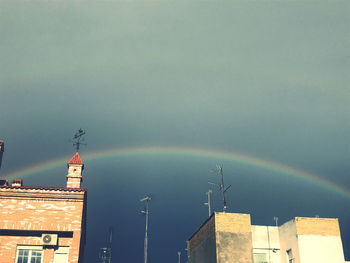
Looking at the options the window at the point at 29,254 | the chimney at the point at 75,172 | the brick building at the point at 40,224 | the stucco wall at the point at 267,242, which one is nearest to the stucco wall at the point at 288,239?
the stucco wall at the point at 267,242

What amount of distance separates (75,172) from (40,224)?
16.2ft

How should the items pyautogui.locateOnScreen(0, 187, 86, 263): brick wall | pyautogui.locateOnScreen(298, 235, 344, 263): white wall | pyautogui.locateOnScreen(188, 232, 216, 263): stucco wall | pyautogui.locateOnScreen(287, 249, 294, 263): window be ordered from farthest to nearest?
pyautogui.locateOnScreen(188, 232, 216, 263): stucco wall
pyautogui.locateOnScreen(287, 249, 294, 263): window
pyautogui.locateOnScreen(298, 235, 344, 263): white wall
pyautogui.locateOnScreen(0, 187, 86, 263): brick wall

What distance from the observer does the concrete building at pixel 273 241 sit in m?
26.7

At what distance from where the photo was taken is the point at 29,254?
84.8 ft

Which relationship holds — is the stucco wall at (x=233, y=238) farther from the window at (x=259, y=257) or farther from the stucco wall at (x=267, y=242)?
the window at (x=259, y=257)

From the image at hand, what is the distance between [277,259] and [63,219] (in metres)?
16.7

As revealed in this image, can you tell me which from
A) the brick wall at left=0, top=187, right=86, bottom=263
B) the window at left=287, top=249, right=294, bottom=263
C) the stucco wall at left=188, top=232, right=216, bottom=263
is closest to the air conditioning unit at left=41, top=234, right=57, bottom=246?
the brick wall at left=0, top=187, right=86, bottom=263

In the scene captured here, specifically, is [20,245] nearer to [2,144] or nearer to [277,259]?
[2,144]

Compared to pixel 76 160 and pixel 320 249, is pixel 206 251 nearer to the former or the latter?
pixel 320 249

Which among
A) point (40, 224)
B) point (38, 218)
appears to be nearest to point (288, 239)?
point (40, 224)

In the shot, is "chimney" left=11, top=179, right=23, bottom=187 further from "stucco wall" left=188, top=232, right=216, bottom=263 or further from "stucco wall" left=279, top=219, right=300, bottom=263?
"stucco wall" left=279, top=219, right=300, bottom=263

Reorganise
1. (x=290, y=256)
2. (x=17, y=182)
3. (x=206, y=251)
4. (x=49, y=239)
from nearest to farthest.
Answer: (x=49, y=239) < (x=17, y=182) < (x=290, y=256) < (x=206, y=251)

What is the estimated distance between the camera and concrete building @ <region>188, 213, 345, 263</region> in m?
26.7

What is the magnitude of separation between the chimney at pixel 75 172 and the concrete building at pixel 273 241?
11.1 meters
